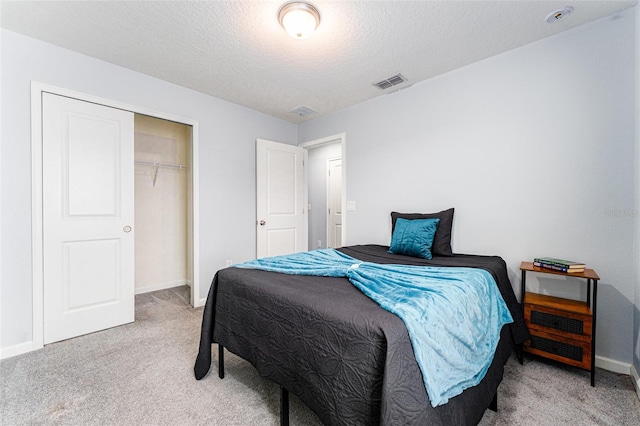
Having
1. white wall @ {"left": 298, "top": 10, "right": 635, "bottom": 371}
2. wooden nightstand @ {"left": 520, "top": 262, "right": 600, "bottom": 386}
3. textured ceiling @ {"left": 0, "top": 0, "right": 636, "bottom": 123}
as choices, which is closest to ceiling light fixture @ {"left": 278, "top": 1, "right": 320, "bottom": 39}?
textured ceiling @ {"left": 0, "top": 0, "right": 636, "bottom": 123}

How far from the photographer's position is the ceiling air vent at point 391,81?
2.92 m

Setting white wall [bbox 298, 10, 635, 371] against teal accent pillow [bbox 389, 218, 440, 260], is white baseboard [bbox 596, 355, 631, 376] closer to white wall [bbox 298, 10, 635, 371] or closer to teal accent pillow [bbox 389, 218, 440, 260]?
white wall [bbox 298, 10, 635, 371]

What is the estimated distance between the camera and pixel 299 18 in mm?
1910

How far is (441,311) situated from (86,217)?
10.1ft

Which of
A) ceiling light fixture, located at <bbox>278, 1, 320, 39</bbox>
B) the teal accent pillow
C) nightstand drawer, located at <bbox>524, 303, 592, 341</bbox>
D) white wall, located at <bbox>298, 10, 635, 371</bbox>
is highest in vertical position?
ceiling light fixture, located at <bbox>278, 1, 320, 39</bbox>

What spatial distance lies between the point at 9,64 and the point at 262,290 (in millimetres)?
2785

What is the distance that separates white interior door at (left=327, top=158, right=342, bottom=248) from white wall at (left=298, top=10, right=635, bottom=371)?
2.24 m

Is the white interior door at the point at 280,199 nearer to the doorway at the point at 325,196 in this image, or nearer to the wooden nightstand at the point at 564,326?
the doorway at the point at 325,196

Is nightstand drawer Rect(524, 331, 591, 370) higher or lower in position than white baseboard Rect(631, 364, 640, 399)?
higher

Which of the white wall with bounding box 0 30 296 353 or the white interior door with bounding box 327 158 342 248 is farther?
the white interior door with bounding box 327 158 342 248

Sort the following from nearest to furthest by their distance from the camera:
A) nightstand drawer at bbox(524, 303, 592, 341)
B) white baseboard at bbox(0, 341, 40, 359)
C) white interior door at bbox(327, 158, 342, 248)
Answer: nightstand drawer at bbox(524, 303, 592, 341) < white baseboard at bbox(0, 341, 40, 359) < white interior door at bbox(327, 158, 342, 248)

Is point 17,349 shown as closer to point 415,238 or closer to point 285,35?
point 285,35

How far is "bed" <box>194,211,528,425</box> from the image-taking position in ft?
3.25

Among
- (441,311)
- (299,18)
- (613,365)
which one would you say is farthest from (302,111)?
(613,365)
